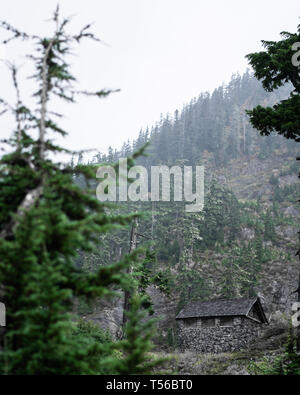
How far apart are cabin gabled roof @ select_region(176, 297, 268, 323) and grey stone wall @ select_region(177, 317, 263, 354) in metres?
0.69

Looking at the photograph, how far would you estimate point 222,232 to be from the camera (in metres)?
56.8

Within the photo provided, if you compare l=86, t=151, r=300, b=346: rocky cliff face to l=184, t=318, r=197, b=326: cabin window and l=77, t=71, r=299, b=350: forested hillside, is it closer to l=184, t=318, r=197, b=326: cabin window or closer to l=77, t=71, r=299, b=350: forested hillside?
l=77, t=71, r=299, b=350: forested hillside

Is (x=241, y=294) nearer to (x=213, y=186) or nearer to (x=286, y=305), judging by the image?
(x=286, y=305)

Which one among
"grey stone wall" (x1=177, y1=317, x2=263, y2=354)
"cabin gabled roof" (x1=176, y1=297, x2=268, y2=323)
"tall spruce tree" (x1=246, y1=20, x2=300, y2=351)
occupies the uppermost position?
"tall spruce tree" (x1=246, y1=20, x2=300, y2=351)

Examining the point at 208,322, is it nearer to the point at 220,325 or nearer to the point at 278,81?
the point at 220,325

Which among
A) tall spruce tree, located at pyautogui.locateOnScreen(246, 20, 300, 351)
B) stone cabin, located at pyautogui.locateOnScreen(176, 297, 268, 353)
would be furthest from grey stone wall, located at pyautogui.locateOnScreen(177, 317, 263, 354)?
tall spruce tree, located at pyautogui.locateOnScreen(246, 20, 300, 351)

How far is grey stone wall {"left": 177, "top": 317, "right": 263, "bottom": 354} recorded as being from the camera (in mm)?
31062

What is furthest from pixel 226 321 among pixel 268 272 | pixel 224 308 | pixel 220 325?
pixel 268 272

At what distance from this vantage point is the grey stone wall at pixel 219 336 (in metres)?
31.1

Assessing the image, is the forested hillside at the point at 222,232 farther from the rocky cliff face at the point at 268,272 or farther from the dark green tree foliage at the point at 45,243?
the dark green tree foliage at the point at 45,243

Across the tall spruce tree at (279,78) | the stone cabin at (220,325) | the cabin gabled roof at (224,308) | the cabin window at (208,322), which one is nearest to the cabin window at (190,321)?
the stone cabin at (220,325)

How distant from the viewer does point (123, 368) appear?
6465 mm

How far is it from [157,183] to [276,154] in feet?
111

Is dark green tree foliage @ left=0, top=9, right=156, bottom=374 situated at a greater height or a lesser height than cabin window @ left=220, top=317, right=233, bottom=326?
greater
